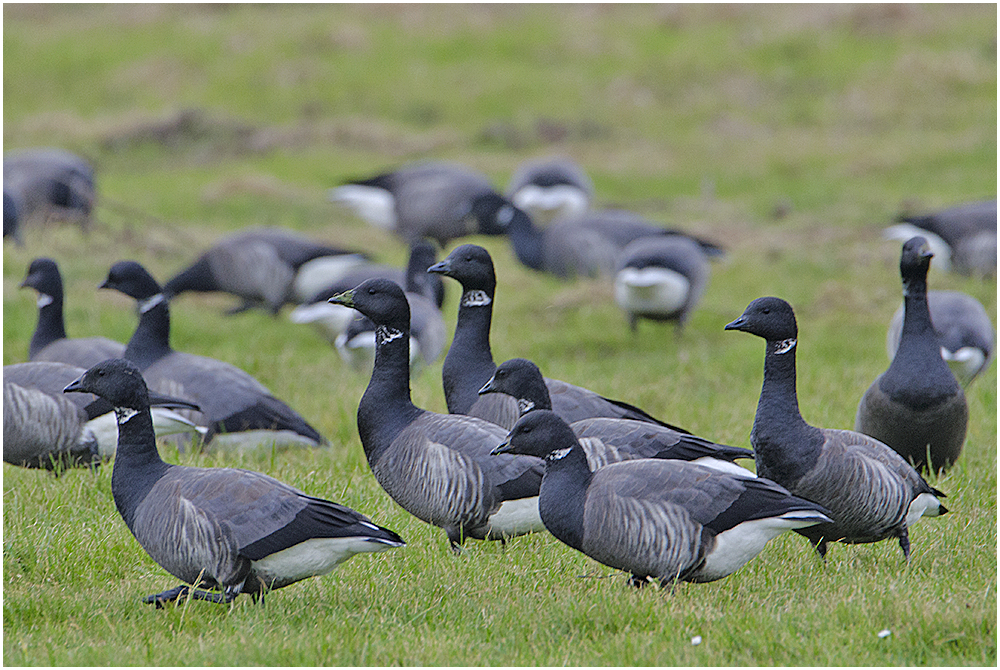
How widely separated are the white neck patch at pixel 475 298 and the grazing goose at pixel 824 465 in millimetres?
1982

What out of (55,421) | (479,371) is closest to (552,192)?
(479,371)

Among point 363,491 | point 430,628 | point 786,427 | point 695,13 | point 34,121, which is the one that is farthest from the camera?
point 695,13

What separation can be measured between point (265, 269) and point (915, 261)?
7.63 m

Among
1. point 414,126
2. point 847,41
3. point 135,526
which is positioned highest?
point 847,41

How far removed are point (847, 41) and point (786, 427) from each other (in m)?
21.9

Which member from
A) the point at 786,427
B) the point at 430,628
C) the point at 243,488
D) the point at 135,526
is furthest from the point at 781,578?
the point at 135,526

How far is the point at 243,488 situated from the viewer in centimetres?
482

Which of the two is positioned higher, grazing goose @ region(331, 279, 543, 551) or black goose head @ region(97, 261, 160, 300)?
black goose head @ region(97, 261, 160, 300)

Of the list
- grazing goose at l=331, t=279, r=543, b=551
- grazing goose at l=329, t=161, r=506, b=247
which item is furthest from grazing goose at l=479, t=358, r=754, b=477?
grazing goose at l=329, t=161, r=506, b=247

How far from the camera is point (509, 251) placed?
16516 mm

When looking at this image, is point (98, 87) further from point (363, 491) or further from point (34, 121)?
point (363, 491)

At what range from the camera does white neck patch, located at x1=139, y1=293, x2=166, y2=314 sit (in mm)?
8055

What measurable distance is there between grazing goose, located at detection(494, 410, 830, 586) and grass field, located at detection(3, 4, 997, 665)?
0.18 m

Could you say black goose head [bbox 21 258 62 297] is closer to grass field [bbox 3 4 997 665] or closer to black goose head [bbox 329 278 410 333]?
grass field [bbox 3 4 997 665]
